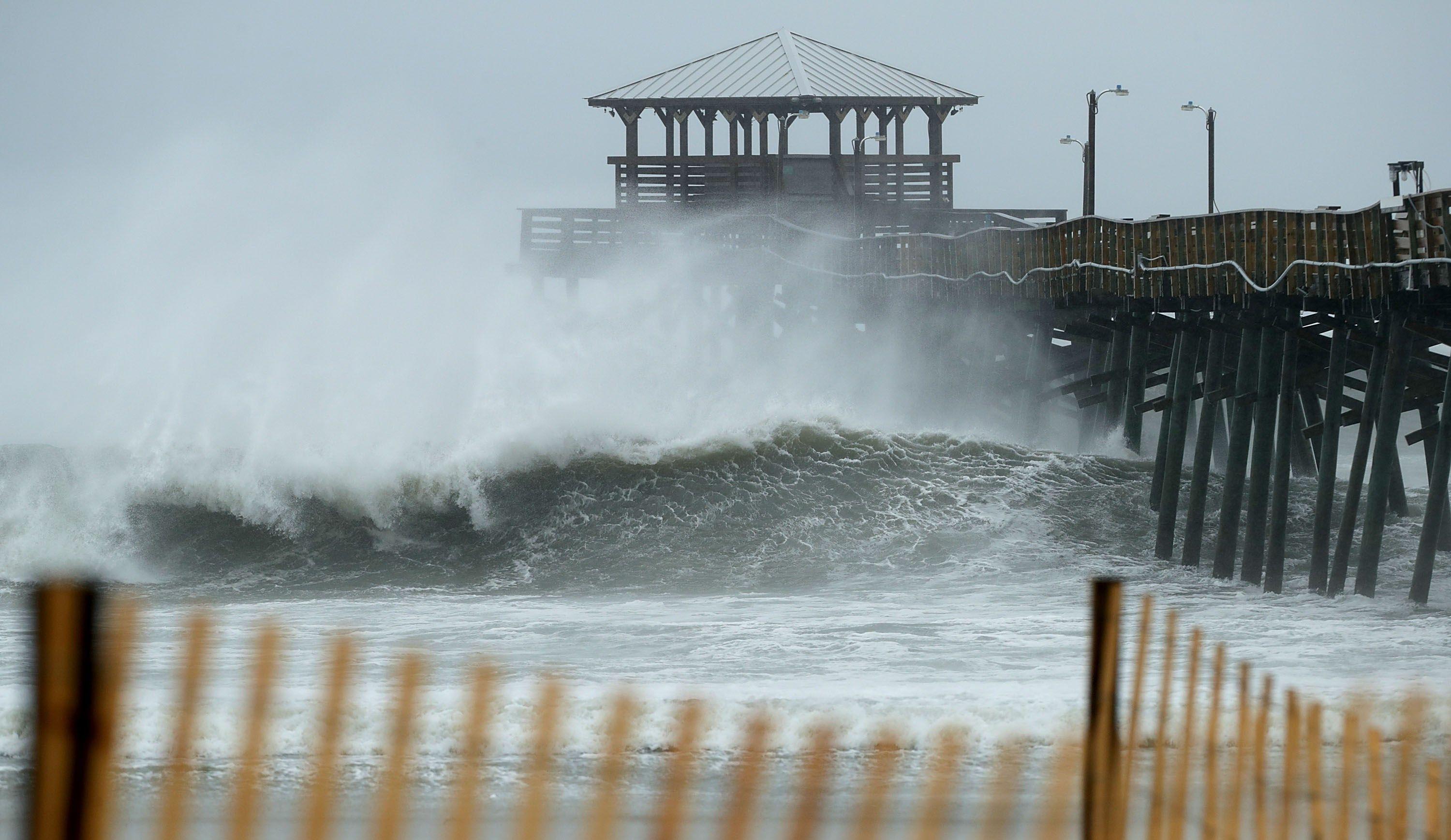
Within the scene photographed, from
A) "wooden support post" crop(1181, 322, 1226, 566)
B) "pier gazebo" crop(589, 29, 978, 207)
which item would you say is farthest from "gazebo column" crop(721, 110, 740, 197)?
"wooden support post" crop(1181, 322, 1226, 566)

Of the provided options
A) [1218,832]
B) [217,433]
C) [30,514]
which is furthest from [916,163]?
[1218,832]

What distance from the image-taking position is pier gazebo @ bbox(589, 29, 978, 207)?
35.2 metres

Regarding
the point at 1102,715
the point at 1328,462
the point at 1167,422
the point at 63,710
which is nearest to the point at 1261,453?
the point at 1328,462

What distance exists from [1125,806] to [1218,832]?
2454 millimetres

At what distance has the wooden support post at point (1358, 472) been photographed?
15.2m

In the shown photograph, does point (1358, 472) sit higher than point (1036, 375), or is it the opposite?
point (1036, 375)

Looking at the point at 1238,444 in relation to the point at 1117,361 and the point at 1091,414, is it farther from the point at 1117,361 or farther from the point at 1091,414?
the point at 1091,414

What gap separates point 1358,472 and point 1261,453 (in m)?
1.58

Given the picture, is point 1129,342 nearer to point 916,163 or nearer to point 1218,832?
point 916,163

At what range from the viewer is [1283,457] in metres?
16.5

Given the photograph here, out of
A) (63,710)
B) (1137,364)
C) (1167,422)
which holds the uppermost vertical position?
(63,710)

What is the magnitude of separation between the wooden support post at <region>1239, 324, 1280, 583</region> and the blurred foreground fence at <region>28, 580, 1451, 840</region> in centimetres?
878

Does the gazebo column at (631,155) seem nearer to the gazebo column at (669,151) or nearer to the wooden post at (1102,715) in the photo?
the gazebo column at (669,151)

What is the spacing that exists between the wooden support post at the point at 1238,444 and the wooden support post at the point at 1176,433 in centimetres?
126
